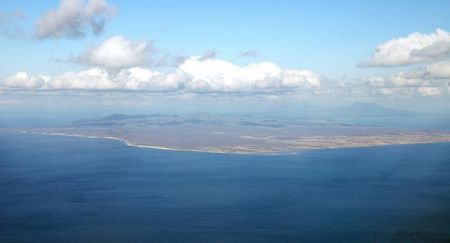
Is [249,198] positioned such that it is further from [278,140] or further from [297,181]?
[278,140]

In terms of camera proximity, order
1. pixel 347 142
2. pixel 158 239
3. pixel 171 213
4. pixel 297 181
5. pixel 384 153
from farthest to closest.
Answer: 1. pixel 347 142
2. pixel 384 153
3. pixel 297 181
4. pixel 171 213
5. pixel 158 239

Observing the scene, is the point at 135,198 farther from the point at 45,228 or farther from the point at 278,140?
the point at 278,140

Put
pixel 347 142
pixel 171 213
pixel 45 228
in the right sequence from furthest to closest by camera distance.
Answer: pixel 347 142 < pixel 171 213 < pixel 45 228

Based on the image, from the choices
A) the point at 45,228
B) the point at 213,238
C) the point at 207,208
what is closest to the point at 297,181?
the point at 207,208

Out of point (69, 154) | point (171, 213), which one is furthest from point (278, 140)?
point (171, 213)

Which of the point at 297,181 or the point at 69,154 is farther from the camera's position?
the point at 69,154

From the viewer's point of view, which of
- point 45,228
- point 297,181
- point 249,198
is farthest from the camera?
point 297,181
